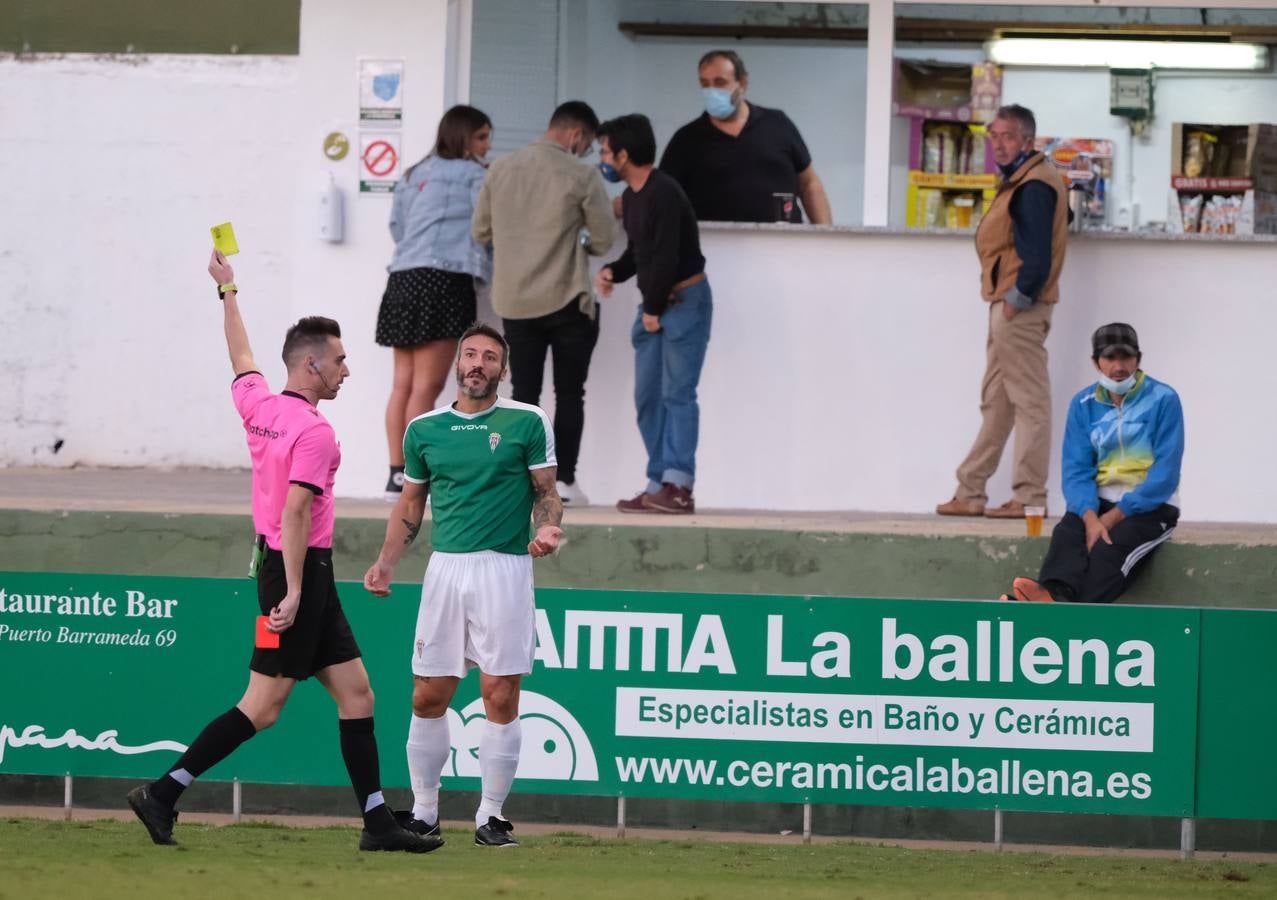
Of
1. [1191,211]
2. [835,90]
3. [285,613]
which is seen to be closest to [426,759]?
[285,613]

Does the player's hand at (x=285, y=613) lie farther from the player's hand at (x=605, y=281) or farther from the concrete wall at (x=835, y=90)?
the concrete wall at (x=835, y=90)

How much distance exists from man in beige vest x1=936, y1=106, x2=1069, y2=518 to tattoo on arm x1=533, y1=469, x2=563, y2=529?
3.53m

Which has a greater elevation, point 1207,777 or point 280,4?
point 280,4

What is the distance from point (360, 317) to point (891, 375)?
2.90m

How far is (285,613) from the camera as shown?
6793 millimetres

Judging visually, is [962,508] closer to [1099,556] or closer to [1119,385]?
[1099,556]

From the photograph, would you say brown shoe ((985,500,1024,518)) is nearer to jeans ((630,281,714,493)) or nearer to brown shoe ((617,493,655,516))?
jeans ((630,281,714,493))

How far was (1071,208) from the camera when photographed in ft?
35.0

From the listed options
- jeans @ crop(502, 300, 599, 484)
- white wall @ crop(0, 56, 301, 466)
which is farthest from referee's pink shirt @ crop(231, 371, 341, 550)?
white wall @ crop(0, 56, 301, 466)

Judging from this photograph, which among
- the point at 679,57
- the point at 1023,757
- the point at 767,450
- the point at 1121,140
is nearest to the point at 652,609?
the point at 1023,757

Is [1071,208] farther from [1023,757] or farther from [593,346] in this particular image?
[1023,757]

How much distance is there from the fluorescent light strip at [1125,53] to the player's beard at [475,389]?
19.1 ft

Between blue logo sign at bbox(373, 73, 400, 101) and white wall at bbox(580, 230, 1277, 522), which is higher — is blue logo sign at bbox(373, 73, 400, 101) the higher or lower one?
the higher one

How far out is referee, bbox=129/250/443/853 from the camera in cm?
682
